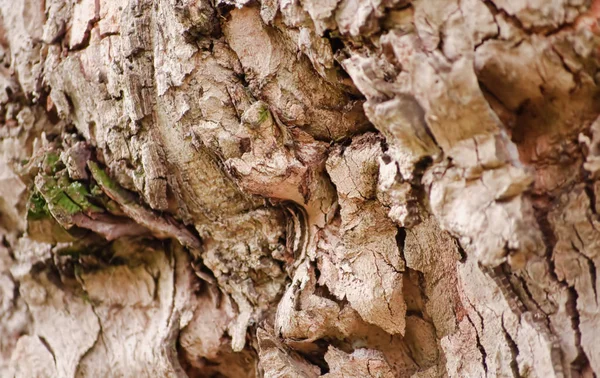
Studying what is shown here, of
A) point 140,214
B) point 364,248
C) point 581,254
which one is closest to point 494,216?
point 581,254

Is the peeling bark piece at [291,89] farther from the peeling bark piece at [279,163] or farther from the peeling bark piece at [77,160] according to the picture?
the peeling bark piece at [77,160]

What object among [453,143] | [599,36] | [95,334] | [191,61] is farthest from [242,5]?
[95,334]

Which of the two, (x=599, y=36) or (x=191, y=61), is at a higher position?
(x=191, y=61)

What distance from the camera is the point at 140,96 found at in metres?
1.57

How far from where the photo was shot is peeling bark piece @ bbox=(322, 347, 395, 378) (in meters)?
1.44

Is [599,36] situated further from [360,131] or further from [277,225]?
[277,225]

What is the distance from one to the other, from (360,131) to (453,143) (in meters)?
0.42

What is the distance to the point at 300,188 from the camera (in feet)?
4.90

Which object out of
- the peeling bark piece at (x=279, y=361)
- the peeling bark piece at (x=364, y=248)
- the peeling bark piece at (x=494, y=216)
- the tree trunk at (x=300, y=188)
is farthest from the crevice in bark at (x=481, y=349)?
the peeling bark piece at (x=279, y=361)

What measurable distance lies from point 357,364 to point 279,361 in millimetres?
207

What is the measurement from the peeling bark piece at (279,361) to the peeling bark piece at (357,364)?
6 cm

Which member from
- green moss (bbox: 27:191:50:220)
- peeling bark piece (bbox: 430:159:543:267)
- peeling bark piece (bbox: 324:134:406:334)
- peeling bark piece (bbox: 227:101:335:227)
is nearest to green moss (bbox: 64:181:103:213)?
green moss (bbox: 27:191:50:220)

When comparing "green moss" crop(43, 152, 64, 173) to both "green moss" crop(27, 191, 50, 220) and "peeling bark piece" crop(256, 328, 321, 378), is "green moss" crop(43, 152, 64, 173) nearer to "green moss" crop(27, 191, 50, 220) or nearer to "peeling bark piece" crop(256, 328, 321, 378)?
"green moss" crop(27, 191, 50, 220)

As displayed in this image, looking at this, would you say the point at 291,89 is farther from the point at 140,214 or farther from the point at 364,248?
the point at 140,214
